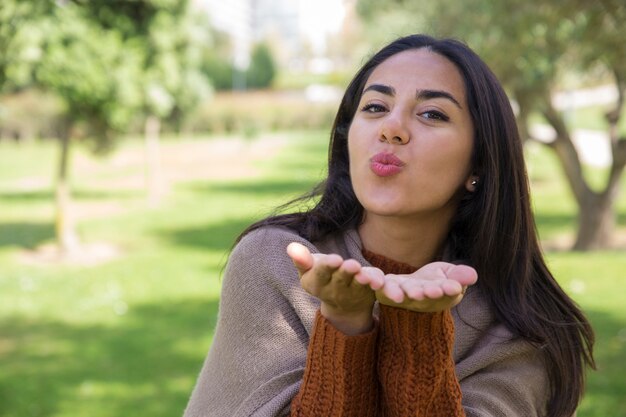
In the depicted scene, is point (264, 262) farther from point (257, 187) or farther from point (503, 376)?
point (257, 187)

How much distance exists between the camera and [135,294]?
10.0 meters

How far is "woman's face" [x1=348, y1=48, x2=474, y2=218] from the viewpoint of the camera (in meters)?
2.11

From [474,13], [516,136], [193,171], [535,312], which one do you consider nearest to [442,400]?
[535,312]

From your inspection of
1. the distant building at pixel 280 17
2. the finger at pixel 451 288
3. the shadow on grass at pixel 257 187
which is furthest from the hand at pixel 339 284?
the distant building at pixel 280 17

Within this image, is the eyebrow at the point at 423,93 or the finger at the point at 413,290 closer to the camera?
A: the finger at the point at 413,290

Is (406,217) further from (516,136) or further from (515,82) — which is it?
(515,82)

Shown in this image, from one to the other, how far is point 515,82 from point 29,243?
8093mm

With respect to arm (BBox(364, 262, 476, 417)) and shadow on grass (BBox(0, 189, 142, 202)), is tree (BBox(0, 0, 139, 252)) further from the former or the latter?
arm (BBox(364, 262, 476, 417))

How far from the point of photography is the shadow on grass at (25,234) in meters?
14.0

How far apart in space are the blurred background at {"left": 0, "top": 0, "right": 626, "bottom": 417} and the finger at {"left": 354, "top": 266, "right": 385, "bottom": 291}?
97 cm

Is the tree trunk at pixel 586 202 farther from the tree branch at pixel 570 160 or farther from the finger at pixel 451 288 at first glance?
the finger at pixel 451 288

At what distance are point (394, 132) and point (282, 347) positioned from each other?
2.02 feet

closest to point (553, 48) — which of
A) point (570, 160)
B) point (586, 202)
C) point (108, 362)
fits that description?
point (570, 160)

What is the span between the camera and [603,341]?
294 inches
